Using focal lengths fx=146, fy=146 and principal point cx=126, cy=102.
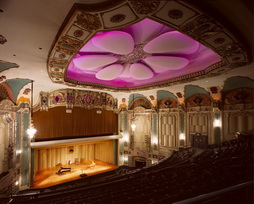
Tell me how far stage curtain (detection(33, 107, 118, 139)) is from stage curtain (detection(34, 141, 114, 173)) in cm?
176

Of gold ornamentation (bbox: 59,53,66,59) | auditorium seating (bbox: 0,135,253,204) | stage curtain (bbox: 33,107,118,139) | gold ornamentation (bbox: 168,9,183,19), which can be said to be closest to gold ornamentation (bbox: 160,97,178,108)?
stage curtain (bbox: 33,107,118,139)

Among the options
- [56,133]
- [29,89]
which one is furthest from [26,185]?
[29,89]

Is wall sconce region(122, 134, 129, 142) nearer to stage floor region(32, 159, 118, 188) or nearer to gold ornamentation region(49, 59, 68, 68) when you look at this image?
stage floor region(32, 159, 118, 188)

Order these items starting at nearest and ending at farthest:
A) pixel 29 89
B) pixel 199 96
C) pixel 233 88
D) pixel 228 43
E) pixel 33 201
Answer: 1. pixel 33 201
2. pixel 228 43
3. pixel 233 88
4. pixel 29 89
5. pixel 199 96

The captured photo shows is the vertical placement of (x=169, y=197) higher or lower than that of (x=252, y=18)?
lower

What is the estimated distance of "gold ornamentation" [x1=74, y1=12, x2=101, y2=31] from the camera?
2913 millimetres

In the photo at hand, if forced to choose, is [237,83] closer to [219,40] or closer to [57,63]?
[219,40]

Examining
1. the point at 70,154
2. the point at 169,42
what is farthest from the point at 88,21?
the point at 70,154

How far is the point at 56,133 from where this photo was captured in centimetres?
1152

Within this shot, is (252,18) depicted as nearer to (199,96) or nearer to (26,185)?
(199,96)

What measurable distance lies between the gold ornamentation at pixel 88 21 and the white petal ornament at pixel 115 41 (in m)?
0.97

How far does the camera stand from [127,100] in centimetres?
1406

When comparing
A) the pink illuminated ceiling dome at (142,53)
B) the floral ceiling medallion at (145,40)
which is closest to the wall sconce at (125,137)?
the pink illuminated ceiling dome at (142,53)

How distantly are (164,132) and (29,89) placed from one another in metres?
10.4
